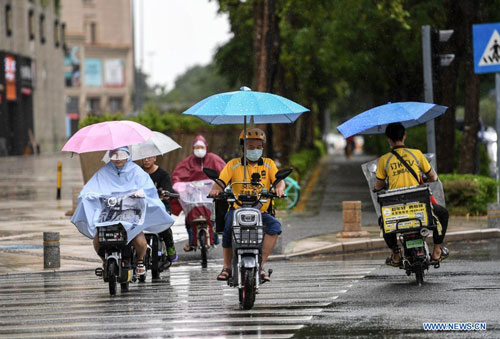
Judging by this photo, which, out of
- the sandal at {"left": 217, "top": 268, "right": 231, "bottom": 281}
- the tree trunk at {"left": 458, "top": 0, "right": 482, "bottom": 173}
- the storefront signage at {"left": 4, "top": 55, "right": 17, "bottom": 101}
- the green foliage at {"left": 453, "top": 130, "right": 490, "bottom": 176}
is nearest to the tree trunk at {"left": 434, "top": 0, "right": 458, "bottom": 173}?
the tree trunk at {"left": 458, "top": 0, "right": 482, "bottom": 173}

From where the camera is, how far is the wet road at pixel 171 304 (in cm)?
905

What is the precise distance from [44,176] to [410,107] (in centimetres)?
2899

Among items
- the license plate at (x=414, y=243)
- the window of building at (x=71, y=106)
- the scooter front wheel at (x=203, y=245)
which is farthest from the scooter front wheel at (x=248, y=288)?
the window of building at (x=71, y=106)

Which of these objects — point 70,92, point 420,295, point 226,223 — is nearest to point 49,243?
point 226,223

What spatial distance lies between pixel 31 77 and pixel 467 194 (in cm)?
5526

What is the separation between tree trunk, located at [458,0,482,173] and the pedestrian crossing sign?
5.22m

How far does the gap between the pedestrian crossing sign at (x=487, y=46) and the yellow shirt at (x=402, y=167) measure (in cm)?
816

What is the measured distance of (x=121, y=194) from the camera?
11641mm

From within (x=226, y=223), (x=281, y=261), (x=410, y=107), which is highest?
(x=410, y=107)

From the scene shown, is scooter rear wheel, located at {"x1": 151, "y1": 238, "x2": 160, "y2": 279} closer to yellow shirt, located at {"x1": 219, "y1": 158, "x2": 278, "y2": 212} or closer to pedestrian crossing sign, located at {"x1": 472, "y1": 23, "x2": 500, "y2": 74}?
yellow shirt, located at {"x1": 219, "y1": 158, "x2": 278, "y2": 212}

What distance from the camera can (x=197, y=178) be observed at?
14.9 m

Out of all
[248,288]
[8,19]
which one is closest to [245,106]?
[248,288]

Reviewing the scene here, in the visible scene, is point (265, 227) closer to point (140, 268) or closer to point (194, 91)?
point (140, 268)

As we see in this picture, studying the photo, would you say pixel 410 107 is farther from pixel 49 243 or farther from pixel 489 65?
pixel 489 65
